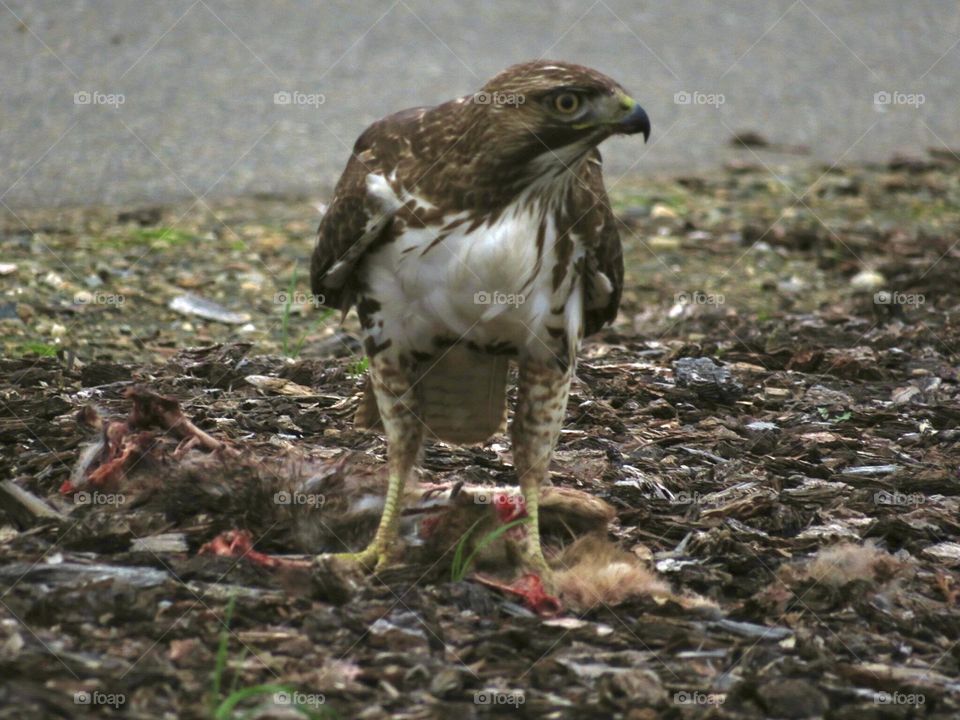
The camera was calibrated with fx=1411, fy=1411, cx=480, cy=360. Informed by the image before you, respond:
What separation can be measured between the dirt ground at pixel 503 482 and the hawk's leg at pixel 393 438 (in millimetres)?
144

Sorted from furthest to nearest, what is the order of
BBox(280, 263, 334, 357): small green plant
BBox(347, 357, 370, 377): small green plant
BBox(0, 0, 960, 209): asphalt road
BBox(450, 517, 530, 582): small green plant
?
BBox(0, 0, 960, 209): asphalt road
BBox(280, 263, 334, 357): small green plant
BBox(347, 357, 370, 377): small green plant
BBox(450, 517, 530, 582): small green plant

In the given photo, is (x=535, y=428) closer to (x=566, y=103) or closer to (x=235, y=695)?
(x=566, y=103)

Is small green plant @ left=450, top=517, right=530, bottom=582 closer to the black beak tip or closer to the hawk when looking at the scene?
the hawk

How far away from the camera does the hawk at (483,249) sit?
368cm

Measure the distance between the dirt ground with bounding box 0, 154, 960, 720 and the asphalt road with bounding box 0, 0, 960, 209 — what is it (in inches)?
34.4

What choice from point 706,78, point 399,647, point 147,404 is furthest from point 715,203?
point 399,647

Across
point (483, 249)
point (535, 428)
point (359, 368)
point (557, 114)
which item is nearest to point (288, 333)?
point (359, 368)

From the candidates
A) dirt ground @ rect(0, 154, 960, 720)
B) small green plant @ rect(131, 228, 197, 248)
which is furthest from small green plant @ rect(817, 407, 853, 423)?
small green plant @ rect(131, 228, 197, 248)

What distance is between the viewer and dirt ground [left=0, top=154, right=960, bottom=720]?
3271mm

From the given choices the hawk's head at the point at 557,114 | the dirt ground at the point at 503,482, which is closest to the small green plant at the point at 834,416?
the dirt ground at the point at 503,482

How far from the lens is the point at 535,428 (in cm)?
409

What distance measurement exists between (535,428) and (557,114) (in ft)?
3.11

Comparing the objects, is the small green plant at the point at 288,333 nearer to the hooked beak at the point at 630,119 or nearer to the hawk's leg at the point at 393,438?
the hawk's leg at the point at 393,438

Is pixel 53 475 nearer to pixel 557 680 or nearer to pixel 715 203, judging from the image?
pixel 557 680
